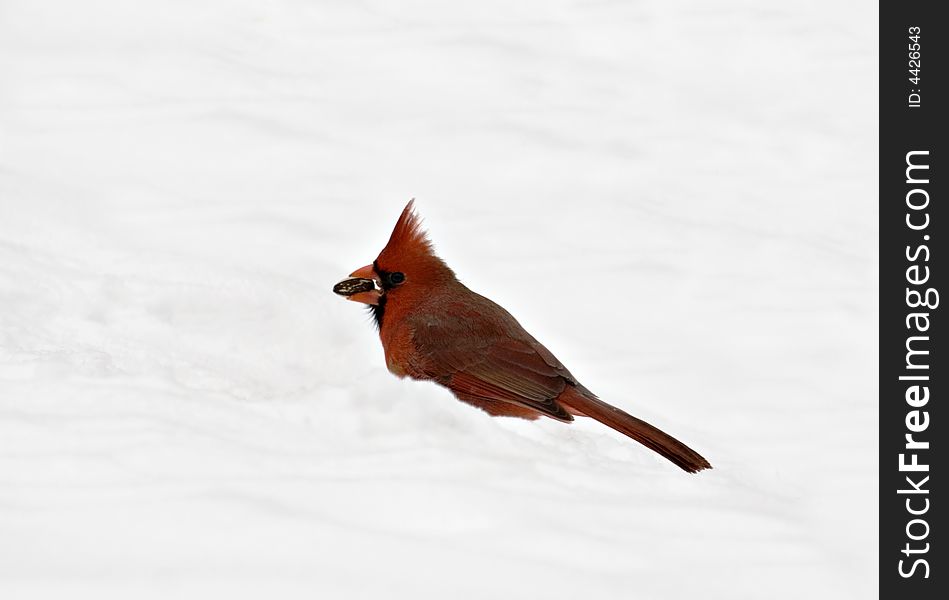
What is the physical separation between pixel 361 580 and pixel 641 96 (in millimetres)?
6238

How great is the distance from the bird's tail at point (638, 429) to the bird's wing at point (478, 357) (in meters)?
0.10

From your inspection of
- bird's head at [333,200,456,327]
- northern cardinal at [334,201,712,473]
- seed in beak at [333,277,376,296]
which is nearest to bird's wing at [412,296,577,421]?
northern cardinal at [334,201,712,473]

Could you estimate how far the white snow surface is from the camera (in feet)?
9.54

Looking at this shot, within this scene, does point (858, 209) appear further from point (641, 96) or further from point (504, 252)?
point (504, 252)

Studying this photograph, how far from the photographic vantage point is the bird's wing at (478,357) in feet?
14.8

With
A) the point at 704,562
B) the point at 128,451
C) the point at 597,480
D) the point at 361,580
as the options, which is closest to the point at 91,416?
the point at 128,451

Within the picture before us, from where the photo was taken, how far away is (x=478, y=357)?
4.57m

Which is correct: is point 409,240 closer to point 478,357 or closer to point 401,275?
point 401,275

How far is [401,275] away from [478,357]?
425 mm

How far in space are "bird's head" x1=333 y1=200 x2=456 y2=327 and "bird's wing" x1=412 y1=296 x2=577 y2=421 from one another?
14 cm

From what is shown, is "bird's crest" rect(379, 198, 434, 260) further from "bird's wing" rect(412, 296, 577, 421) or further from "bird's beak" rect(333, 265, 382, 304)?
"bird's wing" rect(412, 296, 577, 421)

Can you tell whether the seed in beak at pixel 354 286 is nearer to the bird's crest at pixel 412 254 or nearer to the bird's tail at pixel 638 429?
the bird's crest at pixel 412 254

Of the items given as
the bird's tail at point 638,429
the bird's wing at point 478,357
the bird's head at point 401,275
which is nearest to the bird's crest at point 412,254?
the bird's head at point 401,275

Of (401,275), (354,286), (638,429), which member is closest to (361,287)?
(354,286)
